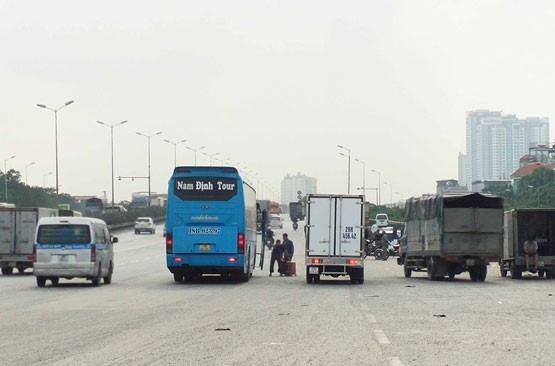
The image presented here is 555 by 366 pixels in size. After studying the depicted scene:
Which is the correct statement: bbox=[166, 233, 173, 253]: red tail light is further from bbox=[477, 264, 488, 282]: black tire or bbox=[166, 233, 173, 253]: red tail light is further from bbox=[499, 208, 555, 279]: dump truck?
bbox=[499, 208, 555, 279]: dump truck

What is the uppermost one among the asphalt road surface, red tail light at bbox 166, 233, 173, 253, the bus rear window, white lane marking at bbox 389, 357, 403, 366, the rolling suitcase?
the bus rear window

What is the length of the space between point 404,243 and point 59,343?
29418 mm

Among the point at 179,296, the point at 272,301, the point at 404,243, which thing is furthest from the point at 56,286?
the point at 404,243

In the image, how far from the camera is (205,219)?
36312 millimetres

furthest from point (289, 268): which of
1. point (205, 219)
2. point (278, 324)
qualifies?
point (278, 324)

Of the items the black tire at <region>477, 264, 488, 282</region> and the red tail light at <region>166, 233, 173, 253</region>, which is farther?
the black tire at <region>477, 264, 488, 282</region>

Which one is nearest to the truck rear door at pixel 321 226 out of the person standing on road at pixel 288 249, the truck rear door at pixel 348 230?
the truck rear door at pixel 348 230

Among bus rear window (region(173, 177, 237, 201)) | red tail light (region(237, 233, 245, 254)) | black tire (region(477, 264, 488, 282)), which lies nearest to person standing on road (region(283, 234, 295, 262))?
red tail light (region(237, 233, 245, 254))

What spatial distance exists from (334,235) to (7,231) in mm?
14333

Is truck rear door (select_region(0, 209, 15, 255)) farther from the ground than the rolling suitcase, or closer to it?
farther from the ground

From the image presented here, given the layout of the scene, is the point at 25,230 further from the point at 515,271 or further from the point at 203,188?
the point at 515,271

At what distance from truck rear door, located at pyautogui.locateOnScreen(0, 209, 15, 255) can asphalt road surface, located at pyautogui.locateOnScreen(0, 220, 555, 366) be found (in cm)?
742

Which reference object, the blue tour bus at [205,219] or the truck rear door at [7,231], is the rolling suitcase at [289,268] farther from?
the truck rear door at [7,231]

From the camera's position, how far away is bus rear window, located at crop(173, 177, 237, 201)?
120ft
